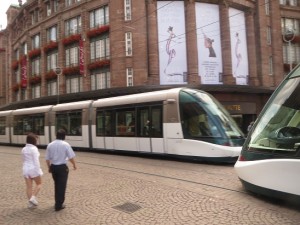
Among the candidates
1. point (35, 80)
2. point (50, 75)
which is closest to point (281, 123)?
point (50, 75)

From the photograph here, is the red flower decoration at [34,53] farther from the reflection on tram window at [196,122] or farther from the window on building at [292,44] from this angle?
the reflection on tram window at [196,122]

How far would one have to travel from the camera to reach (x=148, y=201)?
24.2ft

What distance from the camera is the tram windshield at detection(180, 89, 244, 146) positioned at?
1281cm

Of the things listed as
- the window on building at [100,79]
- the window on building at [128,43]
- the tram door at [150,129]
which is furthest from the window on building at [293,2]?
the tram door at [150,129]

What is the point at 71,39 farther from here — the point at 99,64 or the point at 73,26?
the point at 99,64

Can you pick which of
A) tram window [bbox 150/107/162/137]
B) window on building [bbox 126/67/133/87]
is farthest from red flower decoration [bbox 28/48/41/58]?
tram window [bbox 150/107/162/137]

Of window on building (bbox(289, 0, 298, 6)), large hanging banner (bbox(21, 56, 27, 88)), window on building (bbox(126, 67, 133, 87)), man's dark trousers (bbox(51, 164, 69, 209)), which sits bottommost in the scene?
man's dark trousers (bbox(51, 164, 69, 209))

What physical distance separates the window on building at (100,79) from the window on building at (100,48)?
137cm

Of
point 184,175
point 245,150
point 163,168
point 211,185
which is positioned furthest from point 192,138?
point 245,150

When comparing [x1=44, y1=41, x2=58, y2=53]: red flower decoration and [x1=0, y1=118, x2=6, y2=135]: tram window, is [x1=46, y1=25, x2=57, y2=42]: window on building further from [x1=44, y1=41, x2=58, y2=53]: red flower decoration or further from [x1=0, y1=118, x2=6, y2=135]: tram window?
[x1=0, y1=118, x2=6, y2=135]: tram window

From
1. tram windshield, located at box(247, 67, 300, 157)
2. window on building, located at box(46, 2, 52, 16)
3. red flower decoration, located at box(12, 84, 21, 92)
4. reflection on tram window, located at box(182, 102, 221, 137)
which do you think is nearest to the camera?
tram windshield, located at box(247, 67, 300, 157)

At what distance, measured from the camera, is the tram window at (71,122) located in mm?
19750

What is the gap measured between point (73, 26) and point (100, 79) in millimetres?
7095

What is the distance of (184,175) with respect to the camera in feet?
34.6
